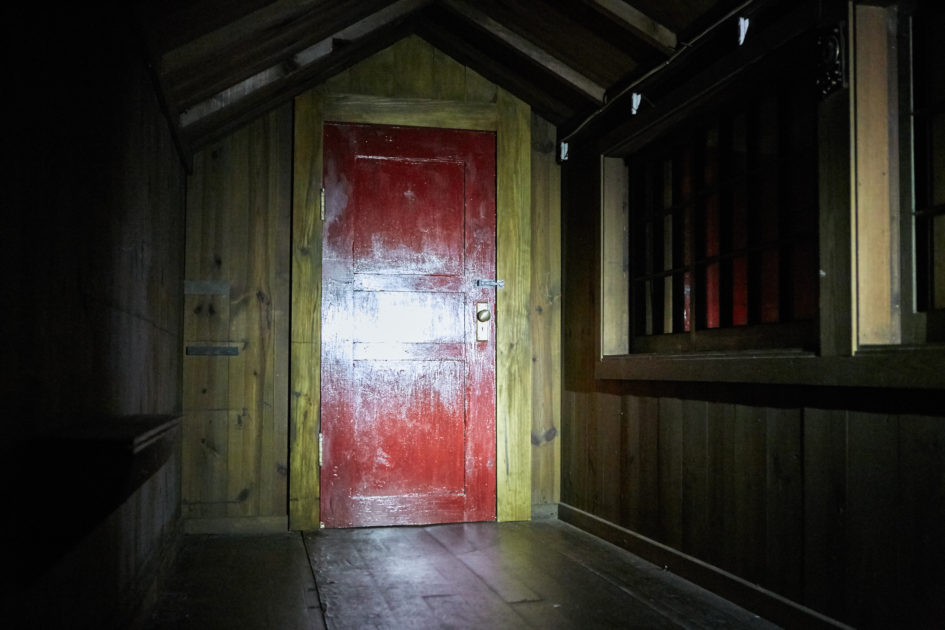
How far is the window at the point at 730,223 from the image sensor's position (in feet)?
8.97

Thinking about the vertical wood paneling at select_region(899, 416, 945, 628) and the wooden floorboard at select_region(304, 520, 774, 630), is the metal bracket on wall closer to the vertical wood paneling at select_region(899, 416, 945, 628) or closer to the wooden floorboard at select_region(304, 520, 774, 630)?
the vertical wood paneling at select_region(899, 416, 945, 628)

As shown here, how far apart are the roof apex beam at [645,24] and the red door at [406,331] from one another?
4.24 feet

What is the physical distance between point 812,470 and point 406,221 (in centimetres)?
238

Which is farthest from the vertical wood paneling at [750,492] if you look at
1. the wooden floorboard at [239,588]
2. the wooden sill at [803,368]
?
the wooden floorboard at [239,588]

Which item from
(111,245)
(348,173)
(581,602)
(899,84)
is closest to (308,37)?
(348,173)

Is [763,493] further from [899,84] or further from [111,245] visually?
[111,245]

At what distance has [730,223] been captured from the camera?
3.23 metres

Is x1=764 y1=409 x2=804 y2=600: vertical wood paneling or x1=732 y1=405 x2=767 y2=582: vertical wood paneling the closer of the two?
x1=764 y1=409 x2=804 y2=600: vertical wood paneling

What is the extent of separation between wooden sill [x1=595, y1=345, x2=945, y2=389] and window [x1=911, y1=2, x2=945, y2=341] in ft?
0.69

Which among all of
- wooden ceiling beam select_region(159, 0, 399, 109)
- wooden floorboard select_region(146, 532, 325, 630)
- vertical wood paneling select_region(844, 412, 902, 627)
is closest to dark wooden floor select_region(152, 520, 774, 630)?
wooden floorboard select_region(146, 532, 325, 630)

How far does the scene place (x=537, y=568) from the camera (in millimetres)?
3215

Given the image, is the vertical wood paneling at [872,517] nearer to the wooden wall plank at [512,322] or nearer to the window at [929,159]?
the window at [929,159]

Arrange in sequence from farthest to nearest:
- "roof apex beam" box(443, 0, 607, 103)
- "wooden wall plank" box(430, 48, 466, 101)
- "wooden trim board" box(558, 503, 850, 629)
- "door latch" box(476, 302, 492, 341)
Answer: "wooden wall plank" box(430, 48, 466, 101), "door latch" box(476, 302, 492, 341), "roof apex beam" box(443, 0, 607, 103), "wooden trim board" box(558, 503, 850, 629)

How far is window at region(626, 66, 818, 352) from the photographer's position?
2.73 metres
